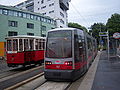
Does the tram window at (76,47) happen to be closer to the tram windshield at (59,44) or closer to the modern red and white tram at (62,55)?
the modern red and white tram at (62,55)

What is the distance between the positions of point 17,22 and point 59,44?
2953cm

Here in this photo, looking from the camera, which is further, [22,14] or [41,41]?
[22,14]

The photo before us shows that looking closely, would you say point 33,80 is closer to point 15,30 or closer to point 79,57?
point 79,57

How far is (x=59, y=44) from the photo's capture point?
Answer: 8461mm

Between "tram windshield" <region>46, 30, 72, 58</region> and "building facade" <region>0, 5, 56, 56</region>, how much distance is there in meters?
19.3

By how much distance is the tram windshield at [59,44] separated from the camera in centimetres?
830

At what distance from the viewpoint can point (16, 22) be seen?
35844mm

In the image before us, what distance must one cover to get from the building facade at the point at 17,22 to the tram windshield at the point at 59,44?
Result: 19331 millimetres

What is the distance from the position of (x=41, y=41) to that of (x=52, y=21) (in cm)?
3454

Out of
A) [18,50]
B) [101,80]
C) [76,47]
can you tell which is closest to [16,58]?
[18,50]

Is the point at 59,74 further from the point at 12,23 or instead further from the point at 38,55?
the point at 12,23

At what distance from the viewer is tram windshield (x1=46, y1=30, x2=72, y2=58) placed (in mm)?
8297

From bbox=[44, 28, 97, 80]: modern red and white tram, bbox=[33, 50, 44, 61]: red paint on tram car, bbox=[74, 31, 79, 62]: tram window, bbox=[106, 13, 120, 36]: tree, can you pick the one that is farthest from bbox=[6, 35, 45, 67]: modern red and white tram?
bbox=[106, 13, 120, 36]: tree

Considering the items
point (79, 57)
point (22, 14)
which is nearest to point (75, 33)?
point (79, 57)
